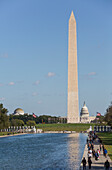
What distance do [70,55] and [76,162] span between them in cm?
8175

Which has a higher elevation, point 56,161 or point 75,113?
point 75,113

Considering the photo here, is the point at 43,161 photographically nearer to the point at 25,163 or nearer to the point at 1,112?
the point at 25,163

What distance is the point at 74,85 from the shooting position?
112625 millimetres

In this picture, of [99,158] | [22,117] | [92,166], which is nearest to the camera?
[92,166]

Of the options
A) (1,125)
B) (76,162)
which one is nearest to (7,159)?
(76,162)

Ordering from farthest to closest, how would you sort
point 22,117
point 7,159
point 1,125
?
point 22,117, point 1,125, point 7,159

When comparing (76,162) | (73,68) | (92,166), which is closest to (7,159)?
(76,162)

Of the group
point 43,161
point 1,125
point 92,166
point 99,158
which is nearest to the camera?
point 92,166

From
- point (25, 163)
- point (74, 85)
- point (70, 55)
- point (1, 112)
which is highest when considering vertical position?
point (70, 55)

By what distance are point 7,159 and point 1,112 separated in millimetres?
57831

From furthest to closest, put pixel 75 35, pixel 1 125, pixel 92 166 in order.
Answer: pixel 75 35
pixel 1 125
pixel 92 166

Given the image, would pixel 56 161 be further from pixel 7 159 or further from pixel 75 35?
pixel 75 35

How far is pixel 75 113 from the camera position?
116750 mm

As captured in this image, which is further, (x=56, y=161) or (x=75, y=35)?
(x=75, y=35)
